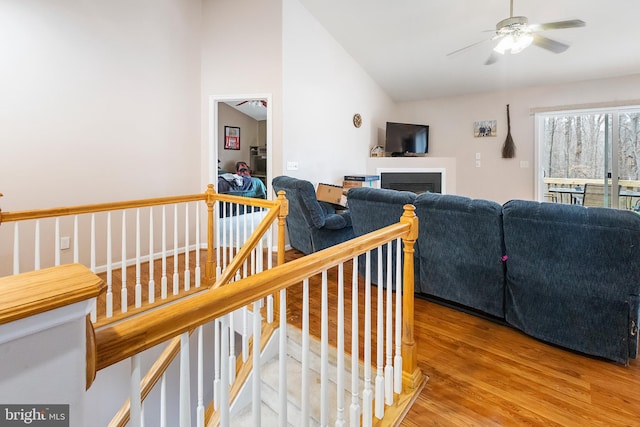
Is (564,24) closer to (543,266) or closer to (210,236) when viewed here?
(543,266)

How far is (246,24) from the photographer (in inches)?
165

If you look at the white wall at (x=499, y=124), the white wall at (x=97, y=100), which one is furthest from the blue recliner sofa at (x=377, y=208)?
the white wall at (x=499, y=124)

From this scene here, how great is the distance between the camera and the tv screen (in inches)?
237

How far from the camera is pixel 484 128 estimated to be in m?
5.80

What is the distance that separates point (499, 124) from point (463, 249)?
4170 millimetres

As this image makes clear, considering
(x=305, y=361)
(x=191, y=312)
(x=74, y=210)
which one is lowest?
(x=305, y=361)

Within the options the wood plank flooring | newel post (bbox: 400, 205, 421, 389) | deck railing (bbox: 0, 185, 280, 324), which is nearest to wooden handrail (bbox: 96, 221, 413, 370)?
newel post (bbox: 400, 205, 421, 389)

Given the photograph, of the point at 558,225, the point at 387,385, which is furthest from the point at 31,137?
the point at 558,225

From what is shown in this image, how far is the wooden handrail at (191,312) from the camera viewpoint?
67cm

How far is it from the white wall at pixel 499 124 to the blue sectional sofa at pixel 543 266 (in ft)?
12.4

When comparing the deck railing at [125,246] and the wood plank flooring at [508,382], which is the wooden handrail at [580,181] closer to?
the wood plank flooring at [508,382]

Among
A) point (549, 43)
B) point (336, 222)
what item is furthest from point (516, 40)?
point (336, 222)

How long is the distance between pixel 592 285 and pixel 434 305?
110cm

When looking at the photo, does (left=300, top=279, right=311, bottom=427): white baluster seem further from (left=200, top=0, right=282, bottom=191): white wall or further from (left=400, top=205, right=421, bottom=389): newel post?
(left=200, top=0, right=282, bottom=191): white wall
